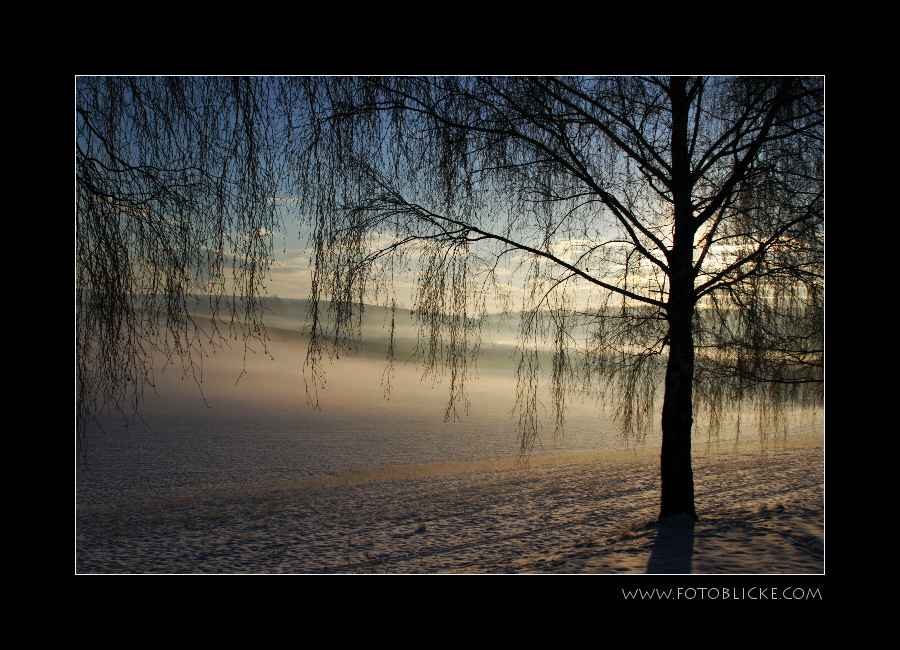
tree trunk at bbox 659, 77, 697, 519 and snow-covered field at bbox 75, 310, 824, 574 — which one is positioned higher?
tree trunk at bbox 659, 77, 697, 519

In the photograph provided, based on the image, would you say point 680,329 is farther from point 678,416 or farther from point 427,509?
point 427,509

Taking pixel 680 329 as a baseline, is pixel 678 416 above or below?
below

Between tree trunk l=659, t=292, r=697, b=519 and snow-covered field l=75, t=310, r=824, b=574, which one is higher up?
tree trunk l=659, t=292, r=697, b=519

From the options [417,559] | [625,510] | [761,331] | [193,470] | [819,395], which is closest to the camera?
[761,331]

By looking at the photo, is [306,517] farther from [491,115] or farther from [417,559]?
[491,115]

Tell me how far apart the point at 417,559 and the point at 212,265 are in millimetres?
5019

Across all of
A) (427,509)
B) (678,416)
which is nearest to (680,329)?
(678,416)

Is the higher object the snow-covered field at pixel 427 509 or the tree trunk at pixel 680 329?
the tree trunk at pixel 680 329

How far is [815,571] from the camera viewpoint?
3371 millimetres

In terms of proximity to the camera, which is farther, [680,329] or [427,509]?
[427,509]

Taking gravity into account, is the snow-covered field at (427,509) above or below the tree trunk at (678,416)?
below
